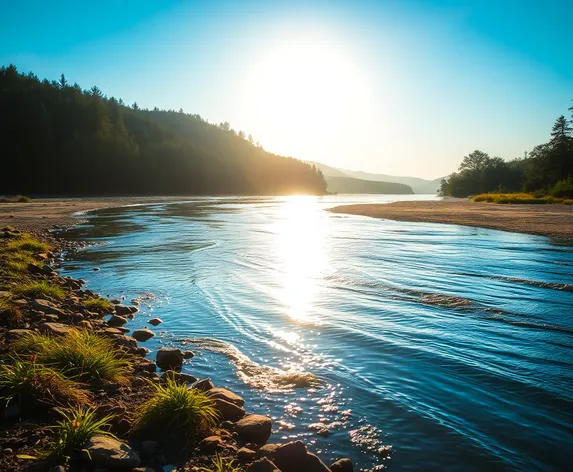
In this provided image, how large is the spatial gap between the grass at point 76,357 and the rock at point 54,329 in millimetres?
495

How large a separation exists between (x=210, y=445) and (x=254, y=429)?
570 millimetres

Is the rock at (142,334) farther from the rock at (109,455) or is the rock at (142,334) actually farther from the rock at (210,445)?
the rock at (109,455)

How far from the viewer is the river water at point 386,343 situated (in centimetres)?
512

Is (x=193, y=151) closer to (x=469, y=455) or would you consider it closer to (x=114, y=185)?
(x=114, y=185)

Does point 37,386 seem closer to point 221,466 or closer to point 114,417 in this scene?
point 114,417

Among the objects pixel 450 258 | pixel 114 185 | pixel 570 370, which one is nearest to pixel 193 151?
pixel 114 185

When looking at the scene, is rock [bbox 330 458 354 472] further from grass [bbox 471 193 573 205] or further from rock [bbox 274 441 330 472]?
grass [bbox 471 193 573 205]

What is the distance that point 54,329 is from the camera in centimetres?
714

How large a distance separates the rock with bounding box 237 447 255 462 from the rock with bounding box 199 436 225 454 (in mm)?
253

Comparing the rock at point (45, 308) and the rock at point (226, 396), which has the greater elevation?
the rock at point (45, 308)

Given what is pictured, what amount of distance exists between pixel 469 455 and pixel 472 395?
158 cm

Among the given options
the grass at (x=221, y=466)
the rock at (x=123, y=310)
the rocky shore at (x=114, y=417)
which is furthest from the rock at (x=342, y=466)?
the rock at (x=123, y=310)

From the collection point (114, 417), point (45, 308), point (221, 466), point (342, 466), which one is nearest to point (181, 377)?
point (114, 417)

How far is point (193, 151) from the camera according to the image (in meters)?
153
